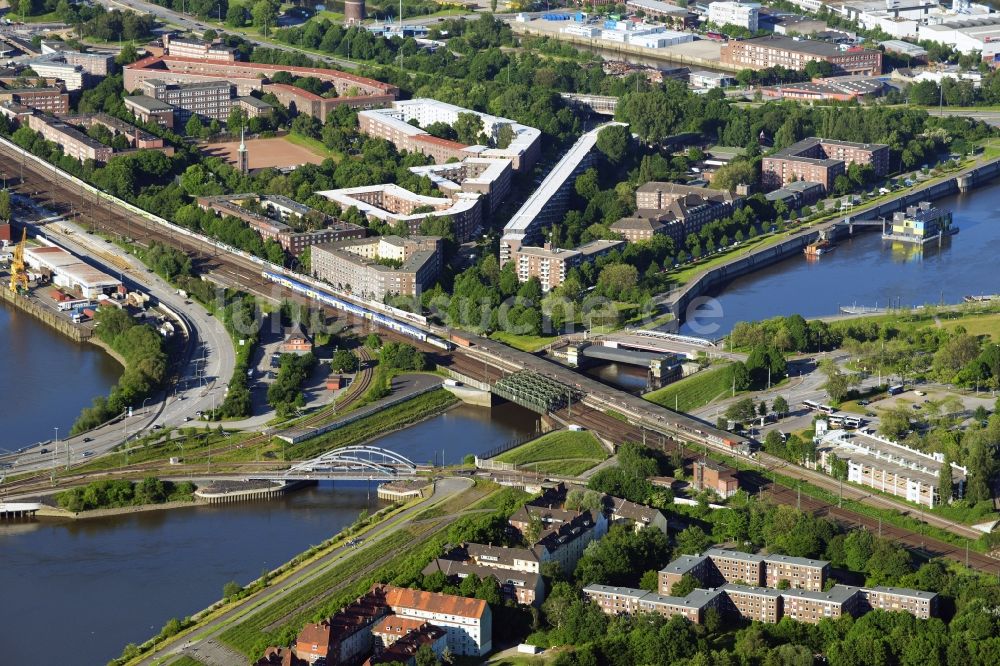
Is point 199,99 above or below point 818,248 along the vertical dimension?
above

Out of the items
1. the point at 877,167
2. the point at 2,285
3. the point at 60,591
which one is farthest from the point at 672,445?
the point at 877,167

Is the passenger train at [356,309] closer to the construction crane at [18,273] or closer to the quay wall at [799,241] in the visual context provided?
the construction crane at [18,273]

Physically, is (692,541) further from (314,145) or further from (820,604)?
(314,145)

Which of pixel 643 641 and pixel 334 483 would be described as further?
pixel 334 483

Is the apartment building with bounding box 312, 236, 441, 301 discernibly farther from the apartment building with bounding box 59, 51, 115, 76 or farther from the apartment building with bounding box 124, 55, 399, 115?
the apartment building with bounding box 59, 51, 115, 76

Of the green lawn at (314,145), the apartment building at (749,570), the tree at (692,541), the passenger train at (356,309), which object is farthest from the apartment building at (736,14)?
the apartment building at (749,570)

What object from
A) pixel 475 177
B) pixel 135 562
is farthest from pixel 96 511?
pixel 475 177

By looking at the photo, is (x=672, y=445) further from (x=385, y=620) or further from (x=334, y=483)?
(x=385, y=620)
